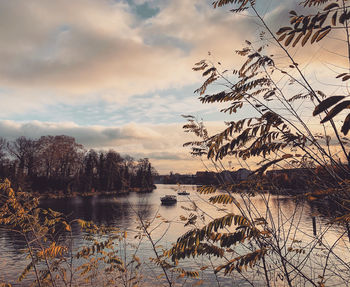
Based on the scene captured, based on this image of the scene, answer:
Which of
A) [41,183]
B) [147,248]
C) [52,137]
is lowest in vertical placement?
[147,248]

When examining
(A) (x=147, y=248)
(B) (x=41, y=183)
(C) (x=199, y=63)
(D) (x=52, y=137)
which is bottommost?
(A) (x=147, y=248)

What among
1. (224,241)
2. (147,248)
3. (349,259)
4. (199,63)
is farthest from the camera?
(147,248)

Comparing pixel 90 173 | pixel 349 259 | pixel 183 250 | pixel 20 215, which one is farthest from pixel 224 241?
pixel 90 173

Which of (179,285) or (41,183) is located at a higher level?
(41,183)

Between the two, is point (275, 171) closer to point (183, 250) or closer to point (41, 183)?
point (183, 250)

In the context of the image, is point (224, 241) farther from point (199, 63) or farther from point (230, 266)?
point (199, 63)

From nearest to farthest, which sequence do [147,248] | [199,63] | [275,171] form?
[199,63]
[275,171]
[147,248]

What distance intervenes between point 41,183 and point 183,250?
65788mm

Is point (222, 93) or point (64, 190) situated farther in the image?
point (64, 190)

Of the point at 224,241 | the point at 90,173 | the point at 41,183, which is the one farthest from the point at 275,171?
the point at 90,173

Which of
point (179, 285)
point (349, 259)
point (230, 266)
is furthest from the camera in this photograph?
point (349, 259)

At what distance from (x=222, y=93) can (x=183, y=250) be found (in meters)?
2.39

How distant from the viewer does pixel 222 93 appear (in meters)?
3.77

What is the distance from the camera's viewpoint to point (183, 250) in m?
3.75
